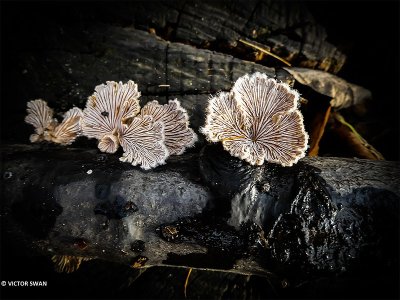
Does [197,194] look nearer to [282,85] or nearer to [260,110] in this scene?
[260,110]

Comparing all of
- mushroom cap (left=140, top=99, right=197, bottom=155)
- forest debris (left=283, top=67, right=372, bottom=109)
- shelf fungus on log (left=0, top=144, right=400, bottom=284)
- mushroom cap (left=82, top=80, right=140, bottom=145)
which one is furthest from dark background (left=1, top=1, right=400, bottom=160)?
mushroom cap (left=140, top=99, right=197, bottom=155)

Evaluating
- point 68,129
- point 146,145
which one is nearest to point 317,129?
point 146,145

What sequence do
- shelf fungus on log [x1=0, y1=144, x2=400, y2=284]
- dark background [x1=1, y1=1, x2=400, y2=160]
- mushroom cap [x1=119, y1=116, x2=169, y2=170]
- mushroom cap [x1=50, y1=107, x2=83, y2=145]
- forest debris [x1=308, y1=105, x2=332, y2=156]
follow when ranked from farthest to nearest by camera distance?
1. forest debris [x1=308, y1=105, x2=332, y2=156]
2. dark background [x1=1, y1=1, x2=400, y2=160]
3. mushroom cap [x1=50, y1=107, x2=83, y2=145]
4. mushroom cap [x1=119, y1=116, x2=169, y2=170]
5. shelf fungus on log [x1=0, y1=144, x2=400, y2=284]

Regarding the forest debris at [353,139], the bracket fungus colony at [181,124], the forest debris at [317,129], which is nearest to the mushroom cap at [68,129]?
the bracket fungus colony at [181,124]

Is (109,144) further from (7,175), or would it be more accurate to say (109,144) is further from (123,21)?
(123,21)

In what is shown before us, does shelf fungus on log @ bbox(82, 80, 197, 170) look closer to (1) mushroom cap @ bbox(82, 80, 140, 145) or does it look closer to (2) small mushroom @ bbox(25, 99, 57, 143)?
(1) mushroom cap @ bbox(82, 80, 140, 145)

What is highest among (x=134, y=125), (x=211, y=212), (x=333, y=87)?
(x=333, y=87)

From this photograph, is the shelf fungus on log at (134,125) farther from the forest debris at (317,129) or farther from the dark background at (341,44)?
the forest debris at (317,129)
